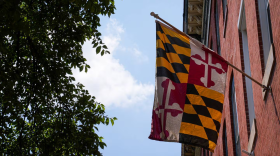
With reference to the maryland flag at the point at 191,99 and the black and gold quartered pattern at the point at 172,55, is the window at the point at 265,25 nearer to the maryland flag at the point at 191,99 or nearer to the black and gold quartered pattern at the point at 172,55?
the maryland flag at the point at 191,99

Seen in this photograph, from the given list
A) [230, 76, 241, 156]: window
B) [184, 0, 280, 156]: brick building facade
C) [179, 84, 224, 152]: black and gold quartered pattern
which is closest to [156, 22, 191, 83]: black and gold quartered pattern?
[179, 84, 224, 152]: black and gold quartered pattern

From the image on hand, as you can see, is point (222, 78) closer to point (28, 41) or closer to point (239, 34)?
point (239, 34)

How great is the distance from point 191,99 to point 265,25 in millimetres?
2243

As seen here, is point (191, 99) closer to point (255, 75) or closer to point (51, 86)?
point (255, 75)

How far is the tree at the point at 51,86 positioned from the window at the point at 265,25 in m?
4.23

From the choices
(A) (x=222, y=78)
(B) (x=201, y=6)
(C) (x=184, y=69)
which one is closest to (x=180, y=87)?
(C) (x=184, y=69)

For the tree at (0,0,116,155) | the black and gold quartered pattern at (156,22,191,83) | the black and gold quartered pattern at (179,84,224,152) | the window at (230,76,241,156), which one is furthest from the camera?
the window at (230,76,241,156)

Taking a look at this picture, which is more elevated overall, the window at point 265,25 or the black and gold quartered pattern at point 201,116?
the window at point 265,25

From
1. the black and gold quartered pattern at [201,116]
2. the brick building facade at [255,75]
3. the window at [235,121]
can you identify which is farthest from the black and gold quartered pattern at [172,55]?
the window at [235,121]

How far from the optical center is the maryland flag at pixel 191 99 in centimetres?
713

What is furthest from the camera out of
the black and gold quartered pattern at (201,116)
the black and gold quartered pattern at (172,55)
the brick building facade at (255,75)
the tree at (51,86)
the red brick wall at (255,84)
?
the tree at (51,86)

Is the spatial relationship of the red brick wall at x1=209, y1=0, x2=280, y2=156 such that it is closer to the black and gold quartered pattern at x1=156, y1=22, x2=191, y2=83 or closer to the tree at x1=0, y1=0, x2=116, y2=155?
the black and gold quartered pattern at x1=156, y1=22, x2=191, y2=83

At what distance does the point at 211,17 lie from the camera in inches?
751

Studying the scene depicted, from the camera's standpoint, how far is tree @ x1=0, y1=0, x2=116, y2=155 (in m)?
9.57
